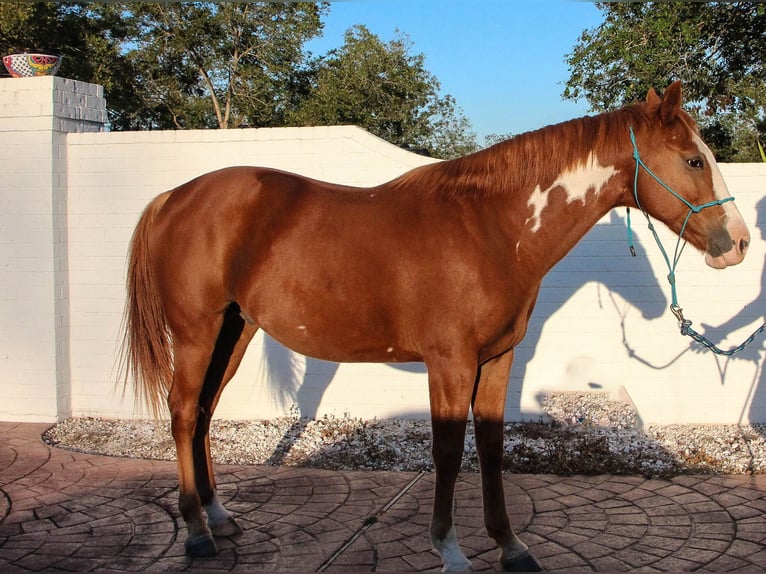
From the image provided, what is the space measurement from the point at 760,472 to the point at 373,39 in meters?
20.8

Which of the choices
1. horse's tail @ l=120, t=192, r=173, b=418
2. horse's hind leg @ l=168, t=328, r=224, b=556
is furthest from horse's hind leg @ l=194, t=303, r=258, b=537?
horse's tail @ l=120, t=192, r=173, b=418

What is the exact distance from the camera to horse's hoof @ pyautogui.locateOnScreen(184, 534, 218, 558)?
10.4 ft

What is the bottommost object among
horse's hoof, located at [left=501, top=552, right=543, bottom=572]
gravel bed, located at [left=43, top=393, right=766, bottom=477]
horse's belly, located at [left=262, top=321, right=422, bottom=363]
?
horse's hoof, located at [left=501, top=552, right=543, bottom=572]

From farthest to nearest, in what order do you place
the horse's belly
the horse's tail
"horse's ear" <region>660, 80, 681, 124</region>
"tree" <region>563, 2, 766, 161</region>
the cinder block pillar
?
"tree" <region>563, 2, 766, 161</region> → the cinder block pillar → the horse's tail → the horse's belly → "horse's ear" <region>660, 80, 681, 124</region>

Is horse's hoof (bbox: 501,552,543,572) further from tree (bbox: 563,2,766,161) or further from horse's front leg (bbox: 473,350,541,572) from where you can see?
tree (bbox: 563,2,766,161)

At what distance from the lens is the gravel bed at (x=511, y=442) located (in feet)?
14.8

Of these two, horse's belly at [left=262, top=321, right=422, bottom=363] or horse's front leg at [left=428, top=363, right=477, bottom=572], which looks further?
horse's belly at [left=262, top=321, right=422, bottom=363]

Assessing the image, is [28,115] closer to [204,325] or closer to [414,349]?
[204,325]

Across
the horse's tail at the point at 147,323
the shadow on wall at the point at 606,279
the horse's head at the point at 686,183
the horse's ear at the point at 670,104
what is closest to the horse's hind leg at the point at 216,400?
the horse's tail at the point at 147,323

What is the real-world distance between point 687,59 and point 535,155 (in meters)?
10.8

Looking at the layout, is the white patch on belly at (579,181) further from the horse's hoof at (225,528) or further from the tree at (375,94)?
the tree at (375,94)

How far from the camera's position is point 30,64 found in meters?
5.80

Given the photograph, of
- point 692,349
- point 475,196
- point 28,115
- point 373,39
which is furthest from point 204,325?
point 373,39

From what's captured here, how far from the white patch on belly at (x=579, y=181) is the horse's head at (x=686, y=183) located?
15 centimetres
